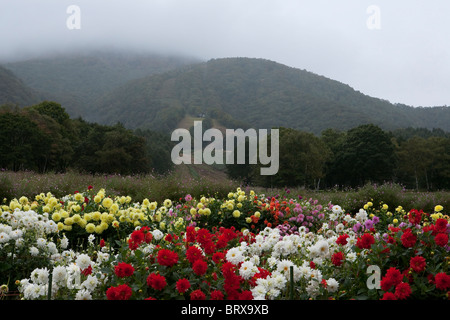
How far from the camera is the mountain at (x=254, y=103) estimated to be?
264 ft

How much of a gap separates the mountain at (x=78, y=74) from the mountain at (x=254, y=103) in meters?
8.25

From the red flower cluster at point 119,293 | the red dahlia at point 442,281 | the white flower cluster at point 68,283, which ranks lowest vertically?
the white flower cluster at point 68,283

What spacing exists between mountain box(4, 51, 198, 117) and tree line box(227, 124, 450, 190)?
243 feet

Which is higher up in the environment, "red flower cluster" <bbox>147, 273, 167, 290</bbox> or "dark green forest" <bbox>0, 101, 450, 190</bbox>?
"dark green forest" <bbox>0, 101, 450, 190</bbox>

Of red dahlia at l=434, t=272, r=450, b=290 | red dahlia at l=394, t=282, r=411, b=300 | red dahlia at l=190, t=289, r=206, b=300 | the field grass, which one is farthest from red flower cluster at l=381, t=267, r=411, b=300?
the field grass

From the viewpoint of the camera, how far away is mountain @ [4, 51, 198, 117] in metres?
105

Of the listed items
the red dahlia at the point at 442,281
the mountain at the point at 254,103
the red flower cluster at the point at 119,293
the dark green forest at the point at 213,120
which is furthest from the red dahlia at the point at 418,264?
the mountain at the point at 254,103

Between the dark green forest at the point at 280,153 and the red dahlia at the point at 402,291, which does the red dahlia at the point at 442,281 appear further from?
Result: the dark green forest at the point at 280,153

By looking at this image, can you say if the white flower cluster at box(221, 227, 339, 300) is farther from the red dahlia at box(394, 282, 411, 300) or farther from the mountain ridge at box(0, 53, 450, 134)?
the mountain ridge at box(0, 53, 450, 134)

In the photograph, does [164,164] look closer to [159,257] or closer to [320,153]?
[320,153]
